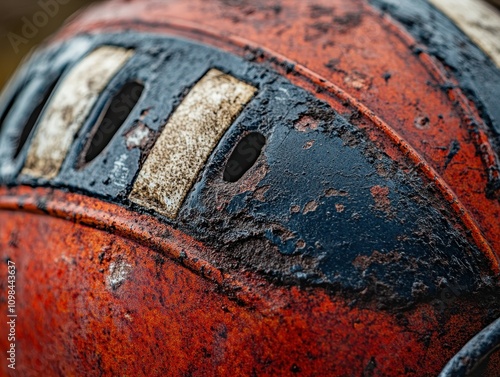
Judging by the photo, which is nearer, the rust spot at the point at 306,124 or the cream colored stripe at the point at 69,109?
the rust spot at the point at 306,124

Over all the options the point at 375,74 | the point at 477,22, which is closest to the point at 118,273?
the point at 375,74

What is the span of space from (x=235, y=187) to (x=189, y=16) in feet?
2.91

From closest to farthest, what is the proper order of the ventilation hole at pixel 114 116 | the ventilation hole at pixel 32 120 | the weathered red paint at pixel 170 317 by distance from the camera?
the weathered red paint at pixel 170 317 < the ventilation hole at pixel 114 116 < the ventilation hole at pixel 32 120

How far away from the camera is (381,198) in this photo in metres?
1.47

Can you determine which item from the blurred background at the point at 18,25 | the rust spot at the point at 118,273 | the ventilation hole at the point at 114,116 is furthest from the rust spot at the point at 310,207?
the blurred background at the point at 18,25

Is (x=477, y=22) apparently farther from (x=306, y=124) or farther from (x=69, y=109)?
(x=69, y=109)

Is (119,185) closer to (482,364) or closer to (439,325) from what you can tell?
(439,325)

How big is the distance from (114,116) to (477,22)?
1573 millimetres

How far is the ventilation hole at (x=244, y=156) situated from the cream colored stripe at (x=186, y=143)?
8 cm

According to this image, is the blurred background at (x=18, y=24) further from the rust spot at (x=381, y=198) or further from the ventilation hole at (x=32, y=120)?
the rust spot at (x=381, y=198)

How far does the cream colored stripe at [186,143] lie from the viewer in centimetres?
159

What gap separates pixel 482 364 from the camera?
1314 mm

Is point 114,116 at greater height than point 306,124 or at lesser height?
greater

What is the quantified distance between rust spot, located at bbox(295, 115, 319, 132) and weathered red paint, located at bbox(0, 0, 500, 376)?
0.09 m
